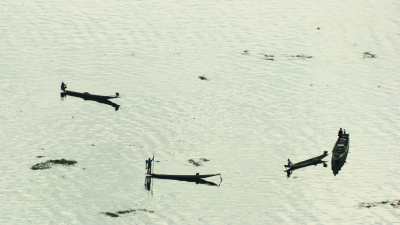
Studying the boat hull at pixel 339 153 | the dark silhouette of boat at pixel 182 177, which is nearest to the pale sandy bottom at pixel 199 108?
the dark silhouette of boat at pixel 182 177

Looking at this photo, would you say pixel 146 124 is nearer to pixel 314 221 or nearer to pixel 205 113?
pixel 205 113

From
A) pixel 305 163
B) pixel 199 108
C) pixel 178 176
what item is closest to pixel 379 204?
pixel 305 163

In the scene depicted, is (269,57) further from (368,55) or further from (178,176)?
(178,176)

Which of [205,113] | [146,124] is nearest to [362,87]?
[205,113]

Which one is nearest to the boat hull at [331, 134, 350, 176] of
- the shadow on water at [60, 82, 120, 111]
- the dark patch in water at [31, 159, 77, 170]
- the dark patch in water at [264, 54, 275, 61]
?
the dark patch in water at [264, 54, 275, 61]

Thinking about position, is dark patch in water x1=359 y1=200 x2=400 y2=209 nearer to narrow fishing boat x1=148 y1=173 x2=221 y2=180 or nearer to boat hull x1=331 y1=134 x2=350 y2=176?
boat hull x1=331 y1=134 x2=350 y2=176

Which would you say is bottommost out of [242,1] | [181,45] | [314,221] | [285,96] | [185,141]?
[314,221]

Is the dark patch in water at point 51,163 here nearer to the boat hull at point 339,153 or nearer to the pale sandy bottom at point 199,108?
the pale sandy bottom at point 199,108
